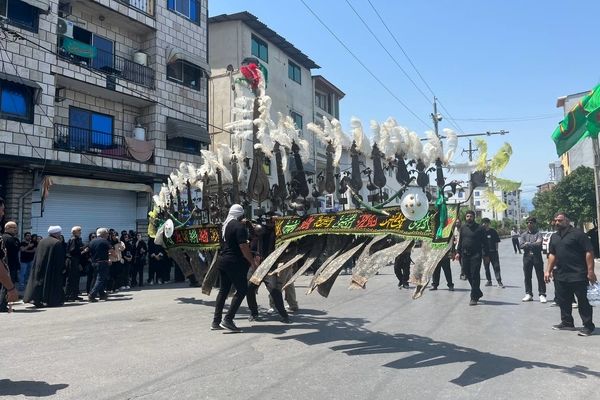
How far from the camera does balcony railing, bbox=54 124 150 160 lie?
15828mm

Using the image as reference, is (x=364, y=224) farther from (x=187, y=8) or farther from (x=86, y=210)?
(x=187, y=8)

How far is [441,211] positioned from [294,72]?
26005mm

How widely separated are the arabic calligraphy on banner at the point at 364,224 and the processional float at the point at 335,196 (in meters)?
0.01

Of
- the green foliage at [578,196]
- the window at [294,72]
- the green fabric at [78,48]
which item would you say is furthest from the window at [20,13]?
the green foliage at [578,196]

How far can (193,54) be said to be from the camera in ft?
67.8

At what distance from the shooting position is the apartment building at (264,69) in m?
24.1

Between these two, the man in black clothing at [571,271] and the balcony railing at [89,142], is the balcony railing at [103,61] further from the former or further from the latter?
the man in black clothing at [571,271]

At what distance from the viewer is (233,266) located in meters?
6.86

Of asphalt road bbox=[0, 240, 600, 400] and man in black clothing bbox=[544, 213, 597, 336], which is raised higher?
man in black clothing bbox=[544, 213, 597, 336]

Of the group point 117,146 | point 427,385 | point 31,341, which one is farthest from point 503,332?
point 117,146

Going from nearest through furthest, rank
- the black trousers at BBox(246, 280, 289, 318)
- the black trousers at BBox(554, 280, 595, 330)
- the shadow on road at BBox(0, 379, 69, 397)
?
the shadow on road at BBox(0, 379, 69, 397)
the black trousers at BBox(554, 280, 595, 330)
the black trousers at BBox(246, 280, 289, 318)

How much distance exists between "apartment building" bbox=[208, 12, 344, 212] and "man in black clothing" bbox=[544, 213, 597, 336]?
533 inches

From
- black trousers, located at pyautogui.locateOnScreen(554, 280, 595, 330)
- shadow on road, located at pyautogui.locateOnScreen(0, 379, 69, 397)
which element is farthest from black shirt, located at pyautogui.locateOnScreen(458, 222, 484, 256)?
shadow on road, located at pyautogui.locateOnScreen(0, 379, 69, 397)

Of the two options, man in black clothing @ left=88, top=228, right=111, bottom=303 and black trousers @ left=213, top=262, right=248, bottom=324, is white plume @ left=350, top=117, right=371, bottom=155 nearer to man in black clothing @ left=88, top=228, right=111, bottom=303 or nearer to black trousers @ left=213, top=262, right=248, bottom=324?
black trousers @ left=213, top=262, right=248, bottom=324
